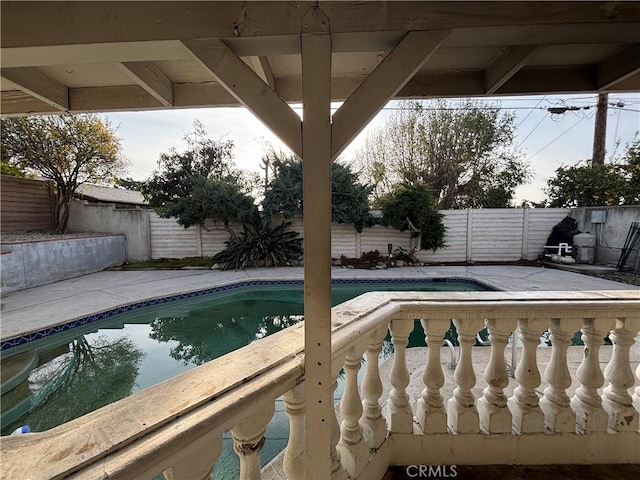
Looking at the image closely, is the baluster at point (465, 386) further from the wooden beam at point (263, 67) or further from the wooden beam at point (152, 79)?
the wooden beam at point (152, 79)

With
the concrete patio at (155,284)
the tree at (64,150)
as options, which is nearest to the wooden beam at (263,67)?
the concrete patio at (155,284)

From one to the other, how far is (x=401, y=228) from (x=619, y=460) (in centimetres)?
686

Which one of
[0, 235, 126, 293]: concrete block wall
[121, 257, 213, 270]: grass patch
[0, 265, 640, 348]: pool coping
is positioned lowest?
[0, 265, 640, 348]: pool coping

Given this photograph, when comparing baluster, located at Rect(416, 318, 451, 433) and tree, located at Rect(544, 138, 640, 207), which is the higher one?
tree, located at Rect(544, 138, 640, 207)

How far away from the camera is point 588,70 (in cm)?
138

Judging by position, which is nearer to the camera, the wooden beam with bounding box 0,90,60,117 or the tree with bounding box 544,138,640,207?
the wooden beam with bounding box 0,90,60,117

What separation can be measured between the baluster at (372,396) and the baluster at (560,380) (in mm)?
726

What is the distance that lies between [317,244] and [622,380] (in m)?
1.45

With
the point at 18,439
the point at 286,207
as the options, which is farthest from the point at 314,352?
the point at 286,207

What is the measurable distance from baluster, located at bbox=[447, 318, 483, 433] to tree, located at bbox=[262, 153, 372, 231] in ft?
21.7

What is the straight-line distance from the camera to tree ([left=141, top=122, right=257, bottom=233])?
7707 millimetres

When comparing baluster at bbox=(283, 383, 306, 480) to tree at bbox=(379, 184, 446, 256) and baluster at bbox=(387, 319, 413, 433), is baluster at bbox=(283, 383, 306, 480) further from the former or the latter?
tree at bbox=(379, 184, 446, 256)

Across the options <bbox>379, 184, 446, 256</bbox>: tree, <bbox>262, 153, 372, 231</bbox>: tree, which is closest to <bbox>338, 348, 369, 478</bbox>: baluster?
<bbox>262, 153, 372, 231</bbox>: tree

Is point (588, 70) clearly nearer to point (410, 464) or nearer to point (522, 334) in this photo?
point (522, 334)
